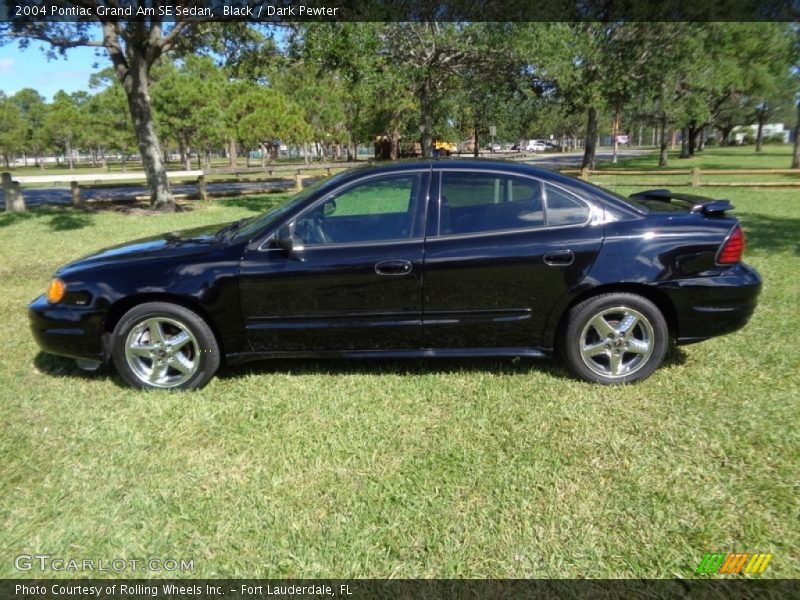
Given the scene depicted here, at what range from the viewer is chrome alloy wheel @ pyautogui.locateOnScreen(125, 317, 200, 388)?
3707 millimetres

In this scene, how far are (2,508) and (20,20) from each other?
14.1m

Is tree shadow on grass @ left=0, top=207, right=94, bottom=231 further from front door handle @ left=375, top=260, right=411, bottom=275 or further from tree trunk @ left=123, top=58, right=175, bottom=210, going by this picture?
front door handle @ left=375, top=260, right=411, bottom=275

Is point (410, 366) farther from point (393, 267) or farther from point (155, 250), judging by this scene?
point (155, 250)

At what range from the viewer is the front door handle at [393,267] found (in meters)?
3.57

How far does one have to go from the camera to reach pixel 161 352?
3.74 metres

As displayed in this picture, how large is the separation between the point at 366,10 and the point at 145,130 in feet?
22.3

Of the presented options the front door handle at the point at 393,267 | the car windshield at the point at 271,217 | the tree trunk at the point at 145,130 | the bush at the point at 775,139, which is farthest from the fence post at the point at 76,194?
the bush at the point at 775,139

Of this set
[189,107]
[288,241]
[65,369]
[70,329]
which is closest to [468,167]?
[288,241]

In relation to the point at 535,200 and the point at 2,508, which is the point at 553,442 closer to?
the point at 535,200

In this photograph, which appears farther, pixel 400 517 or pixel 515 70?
pixel 515 70

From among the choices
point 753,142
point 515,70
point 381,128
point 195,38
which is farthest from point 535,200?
point 753,142

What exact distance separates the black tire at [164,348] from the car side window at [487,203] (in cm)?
Answer: 188

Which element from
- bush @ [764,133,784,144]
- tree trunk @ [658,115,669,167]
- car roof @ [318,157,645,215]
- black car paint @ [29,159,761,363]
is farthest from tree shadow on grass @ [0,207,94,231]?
bush @ [764,133,784,144]

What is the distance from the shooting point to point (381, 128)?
44656 millimetres
